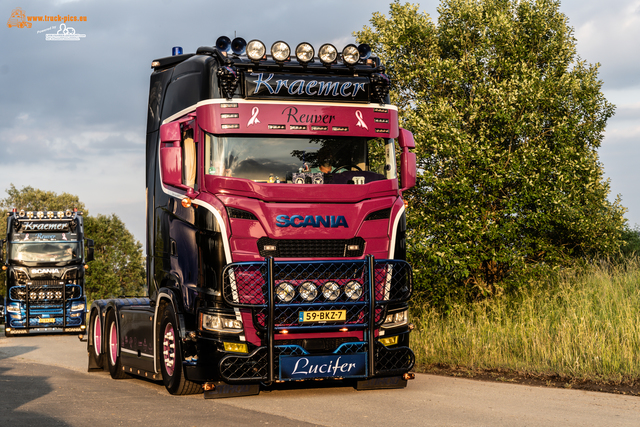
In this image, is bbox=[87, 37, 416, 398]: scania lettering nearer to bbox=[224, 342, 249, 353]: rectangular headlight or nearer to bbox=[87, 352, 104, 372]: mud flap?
bbox=[224, 342, 249, 353]: rectangular headlight

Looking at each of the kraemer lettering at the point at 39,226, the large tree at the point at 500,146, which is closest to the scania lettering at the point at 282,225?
the large tree at the point at 500,146

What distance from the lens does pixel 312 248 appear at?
355 inches

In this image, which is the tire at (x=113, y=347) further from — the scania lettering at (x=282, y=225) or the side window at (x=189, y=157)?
the side window at (x=189, y=157)

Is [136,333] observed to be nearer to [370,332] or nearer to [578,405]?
[370,332]

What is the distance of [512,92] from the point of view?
17531mm

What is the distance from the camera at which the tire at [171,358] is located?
945 cm

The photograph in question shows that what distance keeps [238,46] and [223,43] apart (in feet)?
0.61

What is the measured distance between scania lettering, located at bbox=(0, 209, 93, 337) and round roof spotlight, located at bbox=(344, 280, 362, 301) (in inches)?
760

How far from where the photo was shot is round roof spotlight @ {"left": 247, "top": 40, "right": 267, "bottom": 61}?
9.39 meters

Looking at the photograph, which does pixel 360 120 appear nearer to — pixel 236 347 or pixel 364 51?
pixel 364 51

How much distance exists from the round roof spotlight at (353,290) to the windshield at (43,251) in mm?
19642

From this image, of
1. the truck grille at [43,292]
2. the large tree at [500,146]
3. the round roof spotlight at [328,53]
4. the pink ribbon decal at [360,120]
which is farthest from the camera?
the truck grille at [43,292]

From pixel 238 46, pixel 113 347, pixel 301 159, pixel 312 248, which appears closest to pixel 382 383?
pixel 312 248

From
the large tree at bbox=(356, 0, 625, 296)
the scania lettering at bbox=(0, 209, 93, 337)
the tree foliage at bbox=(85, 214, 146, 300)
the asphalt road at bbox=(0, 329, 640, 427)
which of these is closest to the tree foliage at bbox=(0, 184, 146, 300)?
the tree foliage at bbox=(85, 214, 146, 300)
